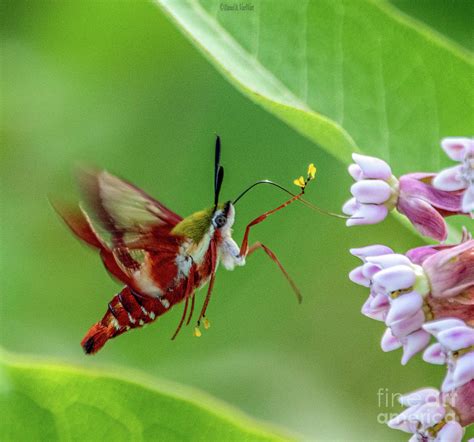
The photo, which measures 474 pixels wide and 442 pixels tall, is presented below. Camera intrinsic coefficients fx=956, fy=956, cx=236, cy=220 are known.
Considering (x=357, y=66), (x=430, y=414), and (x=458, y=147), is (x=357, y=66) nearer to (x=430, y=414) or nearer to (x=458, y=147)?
(x=458, y=147)

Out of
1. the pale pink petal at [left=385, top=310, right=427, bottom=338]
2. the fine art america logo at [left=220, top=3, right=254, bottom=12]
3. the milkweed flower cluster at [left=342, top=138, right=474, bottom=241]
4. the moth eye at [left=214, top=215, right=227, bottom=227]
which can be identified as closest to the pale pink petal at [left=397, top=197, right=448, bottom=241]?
the milkweed flower cluster at [left=342, top=138, right=474, bottom=241]

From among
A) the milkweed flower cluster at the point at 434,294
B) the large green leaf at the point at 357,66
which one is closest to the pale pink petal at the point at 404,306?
the milkweed flower cluster at the point at 434,294

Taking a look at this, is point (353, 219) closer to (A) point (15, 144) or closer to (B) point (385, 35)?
(B) point (385, 35)

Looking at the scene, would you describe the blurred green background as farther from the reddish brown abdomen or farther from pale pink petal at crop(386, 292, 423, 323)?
pale pink petal at crop(386, 292, 423, 323)

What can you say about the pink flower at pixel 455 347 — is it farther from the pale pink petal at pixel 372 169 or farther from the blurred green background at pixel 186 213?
the blurred green background at pixel 186 213

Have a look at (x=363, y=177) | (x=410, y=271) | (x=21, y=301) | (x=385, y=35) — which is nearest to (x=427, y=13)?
(x=385, y=35)
